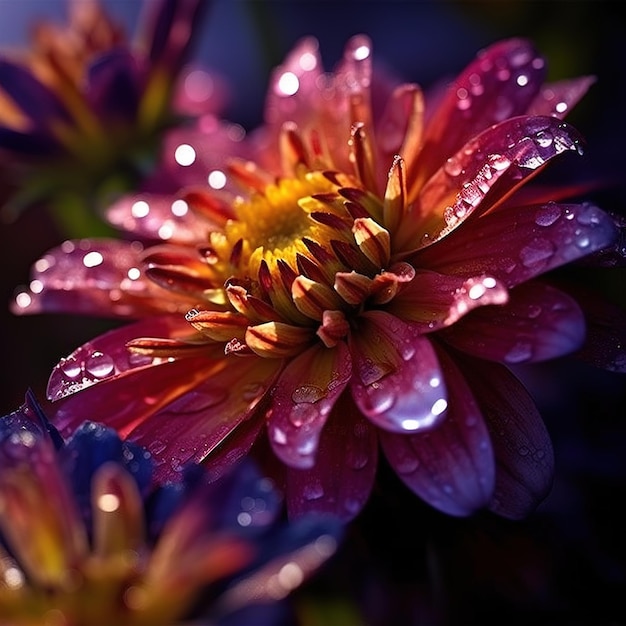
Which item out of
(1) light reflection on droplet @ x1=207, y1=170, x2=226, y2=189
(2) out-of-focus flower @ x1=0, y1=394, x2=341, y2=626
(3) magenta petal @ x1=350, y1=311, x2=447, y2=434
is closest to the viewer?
(2) out-of-focus flower @ x1=0, y1=394, x2=341, y2=626

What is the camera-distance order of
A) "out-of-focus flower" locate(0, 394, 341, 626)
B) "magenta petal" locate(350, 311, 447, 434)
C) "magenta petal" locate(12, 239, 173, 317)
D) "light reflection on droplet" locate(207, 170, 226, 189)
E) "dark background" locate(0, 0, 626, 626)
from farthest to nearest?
"light reflection on droplet" locate(207, 170, 226, 189), "magenta petal" locate(12, 239, 173, 317), "dark background" locate(0, 0, 626, 626), "magenta petal" locate(350, 311, 447, 434), "out-of-focus flower" locate(0, 394, 341, 626)

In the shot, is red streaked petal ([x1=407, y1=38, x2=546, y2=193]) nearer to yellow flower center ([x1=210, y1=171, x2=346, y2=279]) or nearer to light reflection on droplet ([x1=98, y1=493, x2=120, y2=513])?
yellow flower center ([x1=210, y1=171, x2=346, y2=279])

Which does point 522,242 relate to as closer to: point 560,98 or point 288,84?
point 560,98

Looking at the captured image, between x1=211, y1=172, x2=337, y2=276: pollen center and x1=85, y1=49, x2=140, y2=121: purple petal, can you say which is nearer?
x1=211, y1=172, x2=337, y2=276: pollen center

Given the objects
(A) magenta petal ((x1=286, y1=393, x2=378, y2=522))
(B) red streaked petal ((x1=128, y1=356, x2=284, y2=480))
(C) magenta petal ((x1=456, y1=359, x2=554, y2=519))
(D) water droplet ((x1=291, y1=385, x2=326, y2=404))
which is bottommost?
(C) magenta petal ((x1=456, y1=359, x2=554, y2=519))

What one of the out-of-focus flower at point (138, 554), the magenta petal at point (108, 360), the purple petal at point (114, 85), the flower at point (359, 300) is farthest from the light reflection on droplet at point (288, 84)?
the out-of-focus flower at point (138, 554)

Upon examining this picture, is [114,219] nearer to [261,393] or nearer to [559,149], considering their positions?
[261,393]

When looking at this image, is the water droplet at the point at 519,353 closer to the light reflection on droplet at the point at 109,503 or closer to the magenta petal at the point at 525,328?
the magenta petal at the point at 525,328

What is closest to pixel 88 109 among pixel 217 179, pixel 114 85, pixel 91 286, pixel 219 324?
A: pixel 114 85

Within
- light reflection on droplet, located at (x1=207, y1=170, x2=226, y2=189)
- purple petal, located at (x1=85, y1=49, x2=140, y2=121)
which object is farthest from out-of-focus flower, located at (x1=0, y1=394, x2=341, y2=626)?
purple petal, located at (x1=85, y1=49, x2=140, y2=121)
